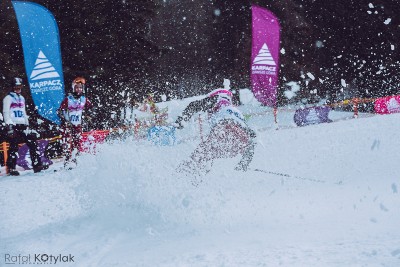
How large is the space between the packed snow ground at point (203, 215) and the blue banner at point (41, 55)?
3849 mm

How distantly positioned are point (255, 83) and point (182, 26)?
27077 mm

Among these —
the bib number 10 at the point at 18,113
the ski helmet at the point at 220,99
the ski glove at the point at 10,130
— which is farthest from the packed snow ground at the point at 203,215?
the bib number 10 at the point at 18,113

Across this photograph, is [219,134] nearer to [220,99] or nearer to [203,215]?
[220,99]

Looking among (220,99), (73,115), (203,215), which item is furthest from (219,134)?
(73,115)

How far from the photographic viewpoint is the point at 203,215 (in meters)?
4.73

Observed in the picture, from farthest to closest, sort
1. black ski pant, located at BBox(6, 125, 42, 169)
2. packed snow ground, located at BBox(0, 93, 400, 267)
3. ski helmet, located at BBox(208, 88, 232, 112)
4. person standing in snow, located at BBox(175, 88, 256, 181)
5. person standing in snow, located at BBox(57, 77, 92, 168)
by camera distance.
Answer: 1. person standing in snow, located at BBox(57, 77, 92, 168)
2. black ski pant, located at BBox(6, 125, 42, 169)
3. ski helmet, located at BBox(208, 88, 232, 112)
4. person standing in snow, located at BBox(175, 88, 256, 181)
5. packed snow ground, located at BBox(0, 93, 400, 267)

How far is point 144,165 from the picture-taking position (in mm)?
5918

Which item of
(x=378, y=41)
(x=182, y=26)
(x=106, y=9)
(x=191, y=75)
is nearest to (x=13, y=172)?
(x=106, y=9)

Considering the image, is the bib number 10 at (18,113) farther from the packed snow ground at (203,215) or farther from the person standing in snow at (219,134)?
the person standing in snow at (219,134)

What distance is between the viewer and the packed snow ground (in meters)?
3.38

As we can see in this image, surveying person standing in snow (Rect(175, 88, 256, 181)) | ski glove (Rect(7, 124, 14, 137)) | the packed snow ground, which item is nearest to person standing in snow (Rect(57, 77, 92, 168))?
the packed snow ground

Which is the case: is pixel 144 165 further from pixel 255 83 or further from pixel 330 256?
pixel 255 83

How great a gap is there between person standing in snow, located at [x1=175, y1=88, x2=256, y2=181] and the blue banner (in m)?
7.25

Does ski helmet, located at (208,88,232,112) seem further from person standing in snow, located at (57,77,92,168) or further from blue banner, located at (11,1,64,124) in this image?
blue banner, located at (11,1,64,124)
